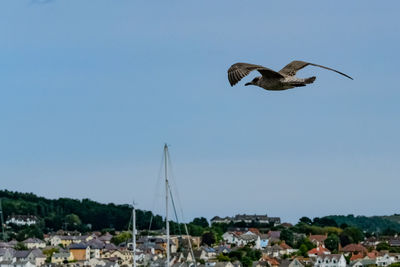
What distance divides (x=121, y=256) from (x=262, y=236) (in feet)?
118

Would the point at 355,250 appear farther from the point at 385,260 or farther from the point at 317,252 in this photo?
the point at 385,260

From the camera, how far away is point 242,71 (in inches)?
655

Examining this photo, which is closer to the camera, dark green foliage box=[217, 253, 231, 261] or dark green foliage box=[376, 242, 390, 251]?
dark green foliage box=[217, 253, 231, 261]

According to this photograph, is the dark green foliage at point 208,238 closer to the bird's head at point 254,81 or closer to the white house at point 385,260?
the white house at point 385,260

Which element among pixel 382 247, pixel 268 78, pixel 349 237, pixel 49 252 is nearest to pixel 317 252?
pixel 382 247

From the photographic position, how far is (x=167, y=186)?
54562mm

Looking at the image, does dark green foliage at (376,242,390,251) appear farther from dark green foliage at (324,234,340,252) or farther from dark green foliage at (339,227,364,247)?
dark green foliage at (339,227,364,247)

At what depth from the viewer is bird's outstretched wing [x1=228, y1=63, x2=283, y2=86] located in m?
16.5

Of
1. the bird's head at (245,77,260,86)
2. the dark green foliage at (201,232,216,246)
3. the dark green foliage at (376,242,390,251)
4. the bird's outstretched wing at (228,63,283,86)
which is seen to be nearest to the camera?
the bird's outstretched wing at (228,63,283,86)

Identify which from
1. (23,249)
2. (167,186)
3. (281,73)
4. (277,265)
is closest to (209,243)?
(23,249)

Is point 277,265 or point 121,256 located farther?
point 121,256

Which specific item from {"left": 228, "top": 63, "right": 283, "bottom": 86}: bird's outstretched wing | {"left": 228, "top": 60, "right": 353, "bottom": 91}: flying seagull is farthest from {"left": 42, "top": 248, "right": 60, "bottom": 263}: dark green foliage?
{"left": 228, "top": 63, "right": 283, "bottom": 86}: bird's outstretched wing

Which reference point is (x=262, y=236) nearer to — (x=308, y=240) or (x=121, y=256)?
(x=308, y=240)

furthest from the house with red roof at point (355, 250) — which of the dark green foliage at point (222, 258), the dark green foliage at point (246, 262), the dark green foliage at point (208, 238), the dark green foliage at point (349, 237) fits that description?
the dark green foliage at point (349, 237)
